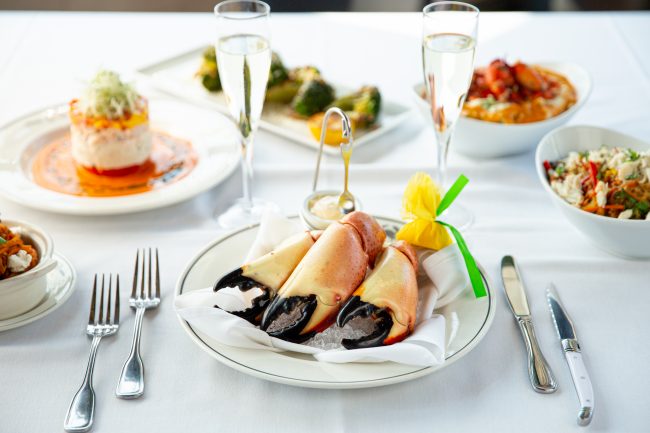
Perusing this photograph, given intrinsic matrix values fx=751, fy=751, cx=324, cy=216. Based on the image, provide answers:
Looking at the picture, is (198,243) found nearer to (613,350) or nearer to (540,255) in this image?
(540,255)

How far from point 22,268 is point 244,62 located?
63 centimetres

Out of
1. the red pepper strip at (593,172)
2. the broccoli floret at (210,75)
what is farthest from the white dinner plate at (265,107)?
the red pepper strip at (593,172)

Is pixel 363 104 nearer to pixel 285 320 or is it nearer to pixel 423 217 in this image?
pixel 423 217

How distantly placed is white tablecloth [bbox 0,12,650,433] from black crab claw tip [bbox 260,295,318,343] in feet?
0.28

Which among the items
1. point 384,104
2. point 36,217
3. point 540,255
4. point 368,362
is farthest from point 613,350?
point 36,217

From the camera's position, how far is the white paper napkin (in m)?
1.19

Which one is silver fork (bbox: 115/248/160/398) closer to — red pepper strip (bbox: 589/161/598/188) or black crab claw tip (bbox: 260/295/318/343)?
black crab claw tip (bbox: 260/295/318/343)

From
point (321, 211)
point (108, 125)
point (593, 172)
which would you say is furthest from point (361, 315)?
point (108, 125)

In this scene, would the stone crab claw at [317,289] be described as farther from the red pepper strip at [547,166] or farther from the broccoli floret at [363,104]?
the broccoli floret at [363,104]

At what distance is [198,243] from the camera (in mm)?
1686

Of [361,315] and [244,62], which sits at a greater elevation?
[244,62]

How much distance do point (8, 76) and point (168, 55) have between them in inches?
21.2

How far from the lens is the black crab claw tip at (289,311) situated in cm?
125

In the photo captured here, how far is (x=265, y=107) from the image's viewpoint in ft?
7.54
